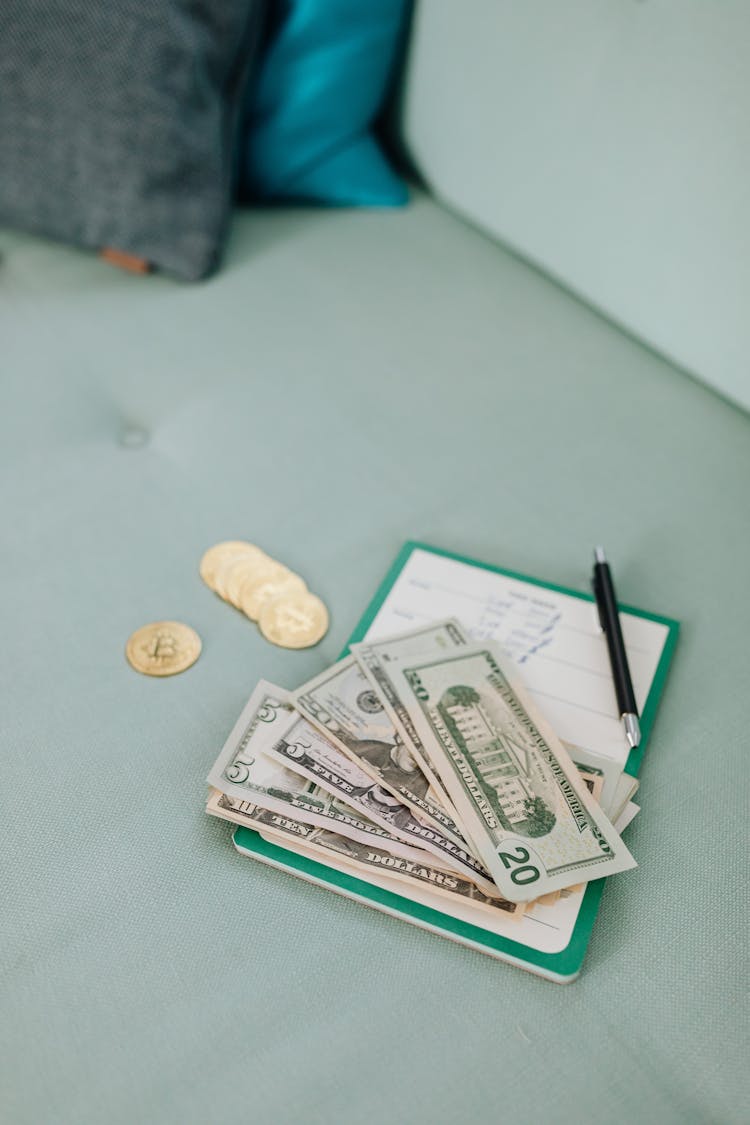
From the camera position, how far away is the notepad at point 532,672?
65cm

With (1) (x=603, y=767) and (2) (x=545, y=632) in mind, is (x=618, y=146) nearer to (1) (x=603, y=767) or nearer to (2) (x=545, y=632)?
(2) (x=545, y=632)

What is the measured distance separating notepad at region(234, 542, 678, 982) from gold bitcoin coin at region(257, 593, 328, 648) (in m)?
0.03

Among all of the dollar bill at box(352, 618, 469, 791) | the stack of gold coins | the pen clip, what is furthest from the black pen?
the stack of gold coins

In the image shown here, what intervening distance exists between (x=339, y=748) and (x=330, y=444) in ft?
1.29

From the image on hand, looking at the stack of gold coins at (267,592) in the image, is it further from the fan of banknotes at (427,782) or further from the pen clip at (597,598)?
the pen clip at (597,598)

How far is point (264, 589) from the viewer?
34.3 inches

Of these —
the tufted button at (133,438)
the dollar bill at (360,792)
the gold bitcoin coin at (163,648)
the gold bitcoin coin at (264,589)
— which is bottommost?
the gold bitcoin coin at (163,648)

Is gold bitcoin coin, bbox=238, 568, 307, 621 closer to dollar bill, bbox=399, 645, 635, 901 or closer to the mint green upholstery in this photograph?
the mint green upholstery

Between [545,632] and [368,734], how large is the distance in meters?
0.20

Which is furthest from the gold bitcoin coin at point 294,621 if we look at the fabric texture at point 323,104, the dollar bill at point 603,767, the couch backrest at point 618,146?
the fabric texture at point 323,104

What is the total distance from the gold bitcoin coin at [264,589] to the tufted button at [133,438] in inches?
9.5

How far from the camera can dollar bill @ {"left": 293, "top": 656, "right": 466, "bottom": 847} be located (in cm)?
70

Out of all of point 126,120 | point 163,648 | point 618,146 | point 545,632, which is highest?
point 618,146

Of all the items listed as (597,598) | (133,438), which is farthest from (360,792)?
(133,438)
